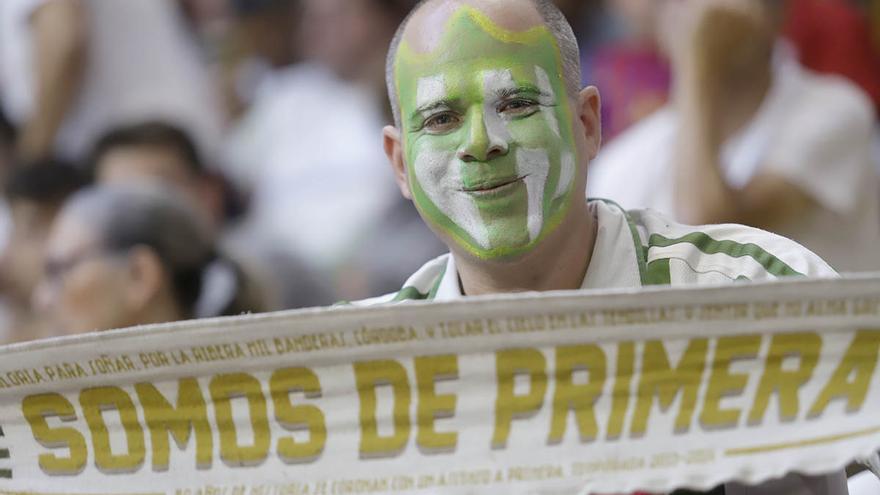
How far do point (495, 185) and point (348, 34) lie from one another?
10.1 ft

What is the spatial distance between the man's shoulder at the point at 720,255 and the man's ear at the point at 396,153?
390 millimetres

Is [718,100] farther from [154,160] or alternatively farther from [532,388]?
[532,388]

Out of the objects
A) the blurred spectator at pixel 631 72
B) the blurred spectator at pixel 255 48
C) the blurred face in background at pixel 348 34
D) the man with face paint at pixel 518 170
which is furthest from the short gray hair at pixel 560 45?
the blurred spectator at pixel 255 48

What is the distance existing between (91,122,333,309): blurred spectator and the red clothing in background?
1735 mm

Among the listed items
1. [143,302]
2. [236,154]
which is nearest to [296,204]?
[236,154]

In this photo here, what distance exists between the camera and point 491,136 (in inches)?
90.6

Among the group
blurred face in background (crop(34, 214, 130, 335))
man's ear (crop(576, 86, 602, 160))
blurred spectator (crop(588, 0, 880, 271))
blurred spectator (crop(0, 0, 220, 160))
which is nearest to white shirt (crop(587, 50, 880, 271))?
blurred spectator (crop(588, 0, 880, 271))

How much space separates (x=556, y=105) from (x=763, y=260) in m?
0.40

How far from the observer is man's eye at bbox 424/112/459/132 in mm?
2350

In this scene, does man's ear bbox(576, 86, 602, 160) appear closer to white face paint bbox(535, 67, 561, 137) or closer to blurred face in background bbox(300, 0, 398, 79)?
white face paint bbox(535, 67, 561, 137)

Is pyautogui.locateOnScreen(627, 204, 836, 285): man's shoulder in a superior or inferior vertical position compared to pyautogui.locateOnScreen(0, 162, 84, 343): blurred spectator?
superior

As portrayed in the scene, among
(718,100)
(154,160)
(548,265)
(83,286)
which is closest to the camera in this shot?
(548,265)

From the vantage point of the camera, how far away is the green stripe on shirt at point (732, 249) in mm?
2285

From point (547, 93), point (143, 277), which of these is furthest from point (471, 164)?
point (143, 277)
